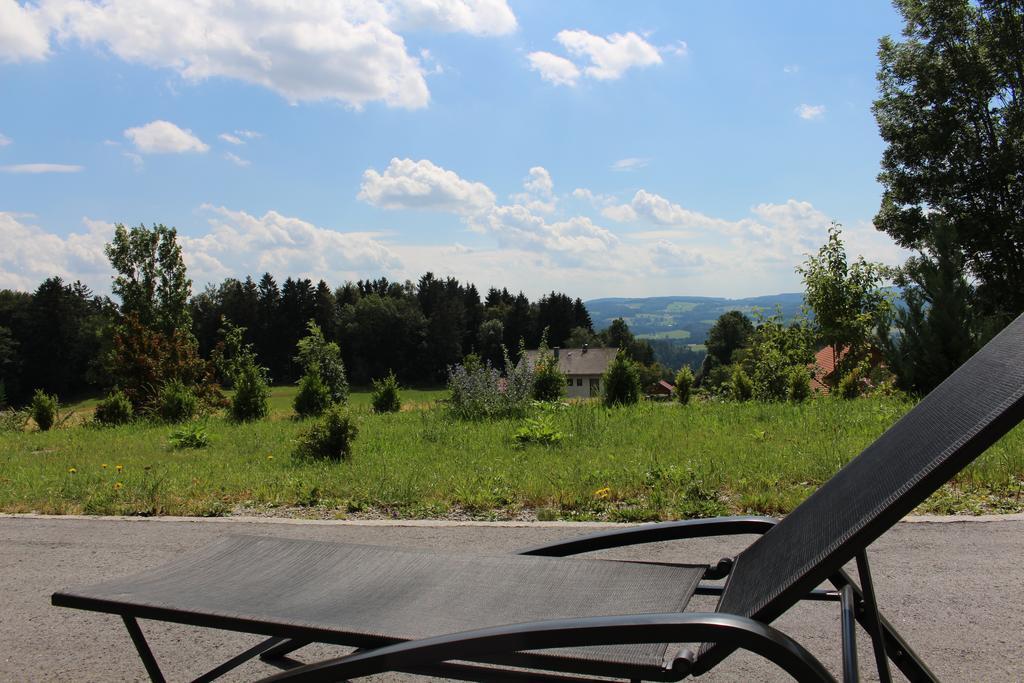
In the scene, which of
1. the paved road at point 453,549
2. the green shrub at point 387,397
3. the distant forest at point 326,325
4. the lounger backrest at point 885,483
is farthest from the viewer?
the distant forest at point 326,325

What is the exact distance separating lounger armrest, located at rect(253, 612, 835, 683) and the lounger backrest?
0.44ft

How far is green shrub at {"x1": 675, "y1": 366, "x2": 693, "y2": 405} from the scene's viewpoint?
1405 centimetres

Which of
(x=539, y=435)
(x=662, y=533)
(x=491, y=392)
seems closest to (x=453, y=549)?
(x=662, y=533)

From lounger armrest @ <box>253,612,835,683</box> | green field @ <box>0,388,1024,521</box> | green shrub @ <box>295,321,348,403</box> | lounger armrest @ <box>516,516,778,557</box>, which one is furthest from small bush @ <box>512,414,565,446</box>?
green shrub @ <box>295,321,348,403</box>

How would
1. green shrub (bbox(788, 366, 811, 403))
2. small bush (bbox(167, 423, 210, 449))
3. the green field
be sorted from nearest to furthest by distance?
1. the green field
2. small bush (bbox(167, 423, 210, 449))
3. green shrub (bbox(788, 366, 811, 403))

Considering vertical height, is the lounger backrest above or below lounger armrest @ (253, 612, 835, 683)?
above

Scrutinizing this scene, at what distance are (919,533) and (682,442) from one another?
3195mm

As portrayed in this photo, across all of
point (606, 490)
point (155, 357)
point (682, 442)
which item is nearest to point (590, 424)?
point (682, 442)

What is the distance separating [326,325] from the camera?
70.2m

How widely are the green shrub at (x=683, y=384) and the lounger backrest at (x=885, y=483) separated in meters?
11.8

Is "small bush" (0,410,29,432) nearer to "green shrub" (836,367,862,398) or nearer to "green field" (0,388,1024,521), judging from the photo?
"green field" (0,388,1024,521)

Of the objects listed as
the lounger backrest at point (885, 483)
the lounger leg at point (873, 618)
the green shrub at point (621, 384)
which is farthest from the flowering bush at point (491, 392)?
the lounger leg at point (873, 618)

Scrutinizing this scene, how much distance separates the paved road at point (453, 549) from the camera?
9.45ft

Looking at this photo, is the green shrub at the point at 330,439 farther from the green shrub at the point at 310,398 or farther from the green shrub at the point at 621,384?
the green shrub at the point at 621,384
